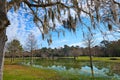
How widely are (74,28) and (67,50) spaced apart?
327 ft

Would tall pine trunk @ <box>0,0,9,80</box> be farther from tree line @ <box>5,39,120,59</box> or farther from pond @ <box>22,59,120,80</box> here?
tree line @ <box>5,39,120,59</box>

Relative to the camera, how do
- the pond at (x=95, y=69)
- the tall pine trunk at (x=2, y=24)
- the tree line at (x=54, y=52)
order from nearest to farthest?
the tall pine trunk at (x=2, y=24) → the pond at (x=95, y=69) → the tree line at (x=54, y=52)

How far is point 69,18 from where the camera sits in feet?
24.2

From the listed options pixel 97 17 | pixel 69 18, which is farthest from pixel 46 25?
pixel 97 17

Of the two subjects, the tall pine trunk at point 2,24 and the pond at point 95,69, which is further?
the pond at point 95,69

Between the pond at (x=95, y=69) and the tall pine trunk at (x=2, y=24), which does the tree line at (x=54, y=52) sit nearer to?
the pond at (x=95, y=69)

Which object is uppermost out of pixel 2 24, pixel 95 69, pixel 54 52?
pixel 54 52

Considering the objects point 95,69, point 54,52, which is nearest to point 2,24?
point 95,69

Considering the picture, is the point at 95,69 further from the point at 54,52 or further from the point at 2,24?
the point at 54,52

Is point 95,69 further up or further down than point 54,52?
further down

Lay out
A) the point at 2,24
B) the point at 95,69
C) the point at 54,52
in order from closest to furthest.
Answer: the point at 2,24 → the point at 95,69 → the point at 54,52

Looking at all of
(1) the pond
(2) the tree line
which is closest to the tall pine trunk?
(1) the pond

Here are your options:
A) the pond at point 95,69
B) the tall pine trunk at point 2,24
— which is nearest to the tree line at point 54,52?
the pond at point 95,69

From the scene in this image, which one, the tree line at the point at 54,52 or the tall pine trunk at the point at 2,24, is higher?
the tree line at the point at 54,52
